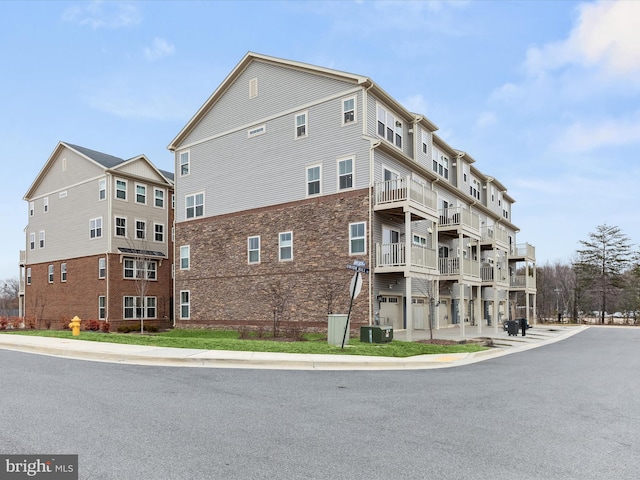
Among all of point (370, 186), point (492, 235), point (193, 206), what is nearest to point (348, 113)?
point (370, 186)

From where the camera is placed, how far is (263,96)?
98.8ft

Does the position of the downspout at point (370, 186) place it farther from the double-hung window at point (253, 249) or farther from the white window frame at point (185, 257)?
the white window frame at point (185, 257)

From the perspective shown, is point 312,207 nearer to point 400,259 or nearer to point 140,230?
point 400,259

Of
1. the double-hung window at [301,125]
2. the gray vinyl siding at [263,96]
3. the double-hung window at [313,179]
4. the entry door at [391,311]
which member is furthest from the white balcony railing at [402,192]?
the double-hung window at [301,125]

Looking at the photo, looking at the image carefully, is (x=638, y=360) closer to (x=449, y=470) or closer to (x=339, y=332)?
(x=339, y=332)

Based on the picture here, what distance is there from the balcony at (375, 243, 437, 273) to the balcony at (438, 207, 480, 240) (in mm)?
5228

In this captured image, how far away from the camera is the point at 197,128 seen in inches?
1334

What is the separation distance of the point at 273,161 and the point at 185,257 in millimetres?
9750

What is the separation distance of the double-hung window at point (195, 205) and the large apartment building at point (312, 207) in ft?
0.25

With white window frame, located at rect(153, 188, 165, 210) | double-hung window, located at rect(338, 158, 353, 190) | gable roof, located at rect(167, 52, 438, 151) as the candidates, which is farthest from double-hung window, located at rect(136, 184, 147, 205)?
double-hung window, located at rect(338, 158, 353, 190)

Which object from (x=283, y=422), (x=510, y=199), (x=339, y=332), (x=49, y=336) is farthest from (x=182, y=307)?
(x=510, y=199)

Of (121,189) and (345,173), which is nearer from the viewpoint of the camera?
(345,173)

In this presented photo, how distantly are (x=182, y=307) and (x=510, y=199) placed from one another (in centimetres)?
3472

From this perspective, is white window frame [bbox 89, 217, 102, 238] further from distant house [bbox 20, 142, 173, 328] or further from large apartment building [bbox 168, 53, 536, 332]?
large apartment building [bbox 168, 53, 536, 332]
